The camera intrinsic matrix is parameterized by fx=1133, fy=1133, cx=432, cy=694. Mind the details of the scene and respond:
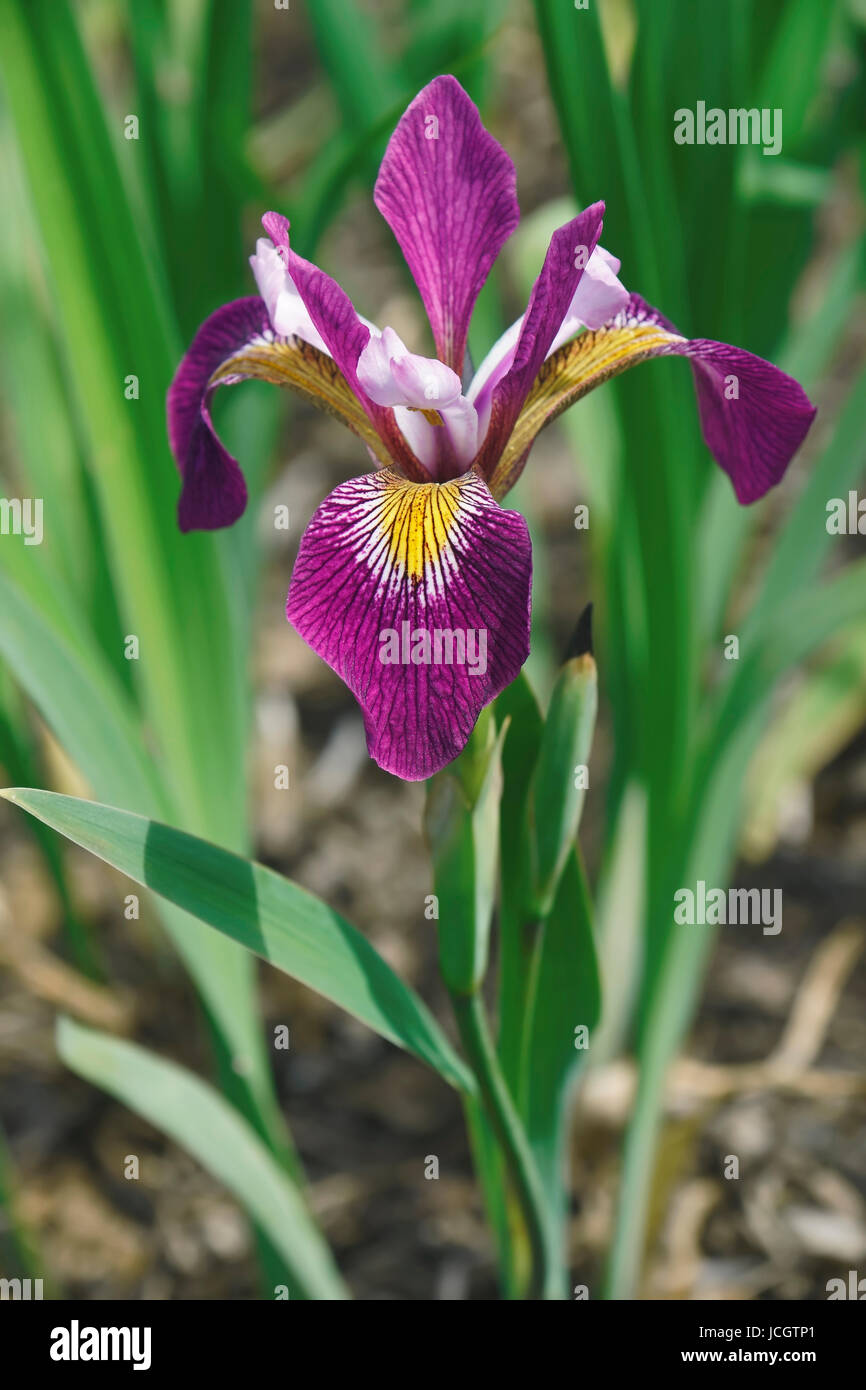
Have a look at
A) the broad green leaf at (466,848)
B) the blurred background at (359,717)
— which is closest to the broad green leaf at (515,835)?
the broad green leaf at (466,848)

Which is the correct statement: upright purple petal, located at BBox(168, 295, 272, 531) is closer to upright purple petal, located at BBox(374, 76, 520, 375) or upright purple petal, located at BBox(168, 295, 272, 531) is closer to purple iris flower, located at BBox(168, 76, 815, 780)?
purple iris flower, located at BBox(168, 76, 815, 780)

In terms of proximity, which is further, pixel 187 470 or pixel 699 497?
pixel 699 497

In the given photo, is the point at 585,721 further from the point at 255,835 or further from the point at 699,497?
the point at 255,835

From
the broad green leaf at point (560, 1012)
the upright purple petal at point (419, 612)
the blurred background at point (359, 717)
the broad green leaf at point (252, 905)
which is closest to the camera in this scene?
the upright purple petal at point (419, 612)

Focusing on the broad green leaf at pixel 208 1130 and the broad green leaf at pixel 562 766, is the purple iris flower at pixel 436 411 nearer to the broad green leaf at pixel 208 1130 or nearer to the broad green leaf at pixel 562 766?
the broad green leaf at pixel 562 766

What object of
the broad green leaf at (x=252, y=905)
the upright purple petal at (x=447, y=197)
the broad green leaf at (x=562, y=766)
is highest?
the upright purple petal at (x=447, y=197)

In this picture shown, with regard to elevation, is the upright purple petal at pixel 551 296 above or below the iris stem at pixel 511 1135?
above

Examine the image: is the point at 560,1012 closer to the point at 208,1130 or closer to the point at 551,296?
the point at 208,1130

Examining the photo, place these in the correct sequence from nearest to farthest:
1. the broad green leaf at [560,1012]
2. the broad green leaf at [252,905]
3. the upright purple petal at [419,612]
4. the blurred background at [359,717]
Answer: the upright purple petal at [419,612] < the broad green leaf at [252,905] < the broad green leaf at [560,1012] < the blurred background at [359,717]
